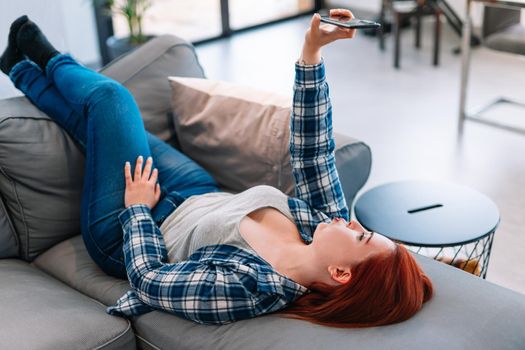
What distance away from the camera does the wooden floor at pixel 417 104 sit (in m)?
2.87

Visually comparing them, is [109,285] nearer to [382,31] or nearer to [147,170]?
[147,170]

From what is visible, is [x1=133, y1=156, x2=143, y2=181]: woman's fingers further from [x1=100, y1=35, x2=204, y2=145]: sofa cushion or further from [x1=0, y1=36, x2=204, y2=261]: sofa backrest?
[x1=100, y1=35, x2=204, y2=145]: sofa cushion

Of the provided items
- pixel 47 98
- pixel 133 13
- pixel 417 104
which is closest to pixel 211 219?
pixel 47 98

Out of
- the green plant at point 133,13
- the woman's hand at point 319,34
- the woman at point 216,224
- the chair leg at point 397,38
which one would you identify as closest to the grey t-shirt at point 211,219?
the woman at point 216,224

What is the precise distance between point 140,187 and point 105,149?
136 mm

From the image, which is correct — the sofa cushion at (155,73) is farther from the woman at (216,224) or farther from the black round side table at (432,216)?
the black round side table at (432,216)

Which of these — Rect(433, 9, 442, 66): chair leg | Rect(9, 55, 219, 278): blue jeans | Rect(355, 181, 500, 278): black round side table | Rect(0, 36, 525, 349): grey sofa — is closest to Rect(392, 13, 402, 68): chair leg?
Rect(433, 9, 442, 66): chair leg

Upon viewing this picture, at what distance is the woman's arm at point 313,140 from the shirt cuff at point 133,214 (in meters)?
0.38

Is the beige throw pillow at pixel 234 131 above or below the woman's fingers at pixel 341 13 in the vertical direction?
below

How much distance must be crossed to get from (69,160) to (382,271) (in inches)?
37.4

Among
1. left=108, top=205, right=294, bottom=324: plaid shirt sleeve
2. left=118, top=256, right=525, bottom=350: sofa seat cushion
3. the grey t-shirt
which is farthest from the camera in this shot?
the grey t-shirt

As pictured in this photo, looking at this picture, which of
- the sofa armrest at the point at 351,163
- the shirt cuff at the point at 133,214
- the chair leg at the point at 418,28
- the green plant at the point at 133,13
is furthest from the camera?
the chair leg at the point at 418,28

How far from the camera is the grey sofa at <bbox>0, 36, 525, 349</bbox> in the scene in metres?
1.42

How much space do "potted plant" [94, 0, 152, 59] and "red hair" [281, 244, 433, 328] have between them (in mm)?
2661
